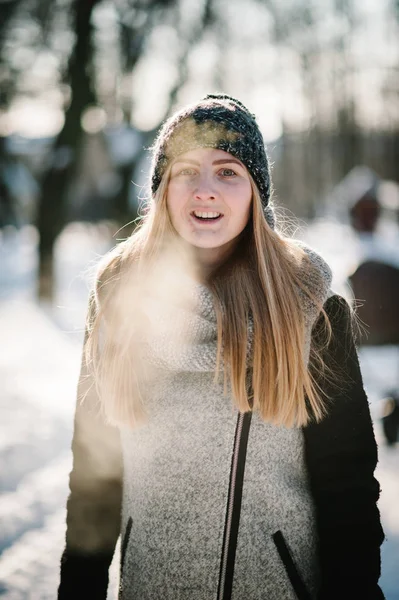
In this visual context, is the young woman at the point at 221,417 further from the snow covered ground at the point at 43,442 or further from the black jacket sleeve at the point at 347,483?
the snow covered ground at the point at 43,442

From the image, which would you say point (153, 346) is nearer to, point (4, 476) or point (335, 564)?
point (335, 564)

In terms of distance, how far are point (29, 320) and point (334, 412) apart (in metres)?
8.91

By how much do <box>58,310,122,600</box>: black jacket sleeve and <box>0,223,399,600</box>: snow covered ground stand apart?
0.47m

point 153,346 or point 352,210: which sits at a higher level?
point 352,210

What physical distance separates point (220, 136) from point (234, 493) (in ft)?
3.25

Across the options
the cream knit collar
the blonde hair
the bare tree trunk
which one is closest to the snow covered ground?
the blonde hair

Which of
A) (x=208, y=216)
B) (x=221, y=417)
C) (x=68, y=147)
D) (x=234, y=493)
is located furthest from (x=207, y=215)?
(x=68, y=147)

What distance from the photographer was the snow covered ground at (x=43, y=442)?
9.43 ft

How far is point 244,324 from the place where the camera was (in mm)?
1479

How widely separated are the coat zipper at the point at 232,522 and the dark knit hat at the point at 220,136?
70 cm

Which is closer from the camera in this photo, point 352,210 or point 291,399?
point 291,399

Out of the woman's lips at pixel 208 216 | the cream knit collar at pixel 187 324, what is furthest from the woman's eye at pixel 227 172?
the cream knit collar at pixel 187 324

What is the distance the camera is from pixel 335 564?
4.69 ft

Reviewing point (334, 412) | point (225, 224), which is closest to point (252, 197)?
point (225, 224)
